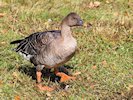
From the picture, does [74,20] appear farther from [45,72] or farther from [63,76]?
[45,72]

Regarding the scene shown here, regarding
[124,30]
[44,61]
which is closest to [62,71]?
[44,61]

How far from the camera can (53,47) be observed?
18.4ft

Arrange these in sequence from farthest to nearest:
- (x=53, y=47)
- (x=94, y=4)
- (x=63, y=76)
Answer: (x=94, y=4), (x=63, y=76), (x=53, y=47)

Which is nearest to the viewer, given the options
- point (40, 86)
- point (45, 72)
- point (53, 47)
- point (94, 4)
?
point (53, 47)

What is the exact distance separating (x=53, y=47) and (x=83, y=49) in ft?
6.04

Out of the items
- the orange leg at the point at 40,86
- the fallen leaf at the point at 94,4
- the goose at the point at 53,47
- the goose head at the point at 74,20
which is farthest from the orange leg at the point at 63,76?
the fallen leaf at the point at 94,4

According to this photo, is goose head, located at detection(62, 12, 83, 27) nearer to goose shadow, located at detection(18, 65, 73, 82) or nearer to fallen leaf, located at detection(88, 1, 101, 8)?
goose shadow, located at detection(18, 65, 73, 82)

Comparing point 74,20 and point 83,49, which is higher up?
point 74,20

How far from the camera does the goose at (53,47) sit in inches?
219

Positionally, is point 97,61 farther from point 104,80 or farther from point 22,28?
point 22,28

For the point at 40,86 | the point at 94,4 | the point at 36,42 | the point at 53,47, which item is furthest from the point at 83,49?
the point at 94,4

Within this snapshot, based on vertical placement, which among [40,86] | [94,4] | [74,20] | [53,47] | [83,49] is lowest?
[40,86]

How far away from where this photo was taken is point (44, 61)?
18.9 ft

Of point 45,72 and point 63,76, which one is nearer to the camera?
point 63,76
